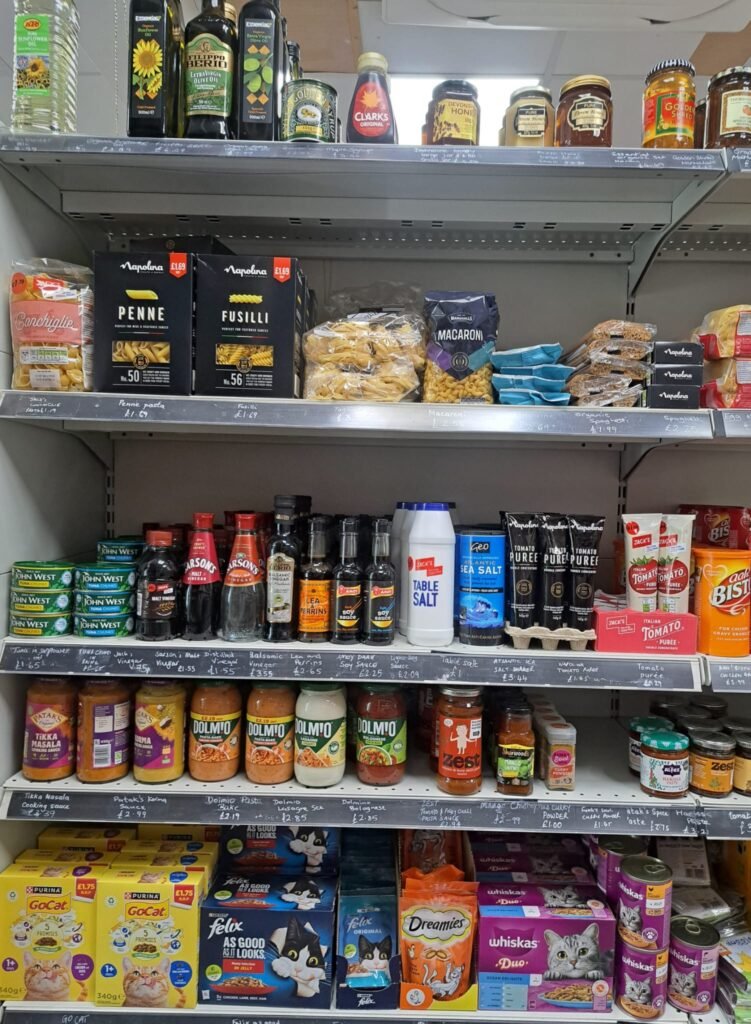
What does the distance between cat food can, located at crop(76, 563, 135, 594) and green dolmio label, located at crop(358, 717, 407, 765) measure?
675 mm

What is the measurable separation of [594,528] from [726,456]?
75 centimetres

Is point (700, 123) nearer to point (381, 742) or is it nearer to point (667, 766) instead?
point (667, 766)

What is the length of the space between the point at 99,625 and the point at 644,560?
51.8 inches

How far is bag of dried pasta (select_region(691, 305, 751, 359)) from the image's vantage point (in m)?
1.49

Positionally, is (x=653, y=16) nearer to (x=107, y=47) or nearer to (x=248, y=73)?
(x=248, y=73)

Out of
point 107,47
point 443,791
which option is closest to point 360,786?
point 443,791

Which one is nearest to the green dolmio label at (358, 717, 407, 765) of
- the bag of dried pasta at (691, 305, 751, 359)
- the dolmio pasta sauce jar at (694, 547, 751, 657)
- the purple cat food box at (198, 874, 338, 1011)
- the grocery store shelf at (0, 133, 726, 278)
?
the purple cat food box at (198, 874, 338, 1011)

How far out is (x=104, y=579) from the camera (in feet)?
5.00

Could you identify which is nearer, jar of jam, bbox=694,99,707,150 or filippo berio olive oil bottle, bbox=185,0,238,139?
filippo berio olive oil bottle, bbox=185,0,238,139

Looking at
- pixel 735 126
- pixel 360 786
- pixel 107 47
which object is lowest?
pixel 360 786

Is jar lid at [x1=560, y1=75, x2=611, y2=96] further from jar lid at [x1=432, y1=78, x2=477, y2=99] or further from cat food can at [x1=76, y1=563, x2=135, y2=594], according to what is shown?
cat food can at [x1=76, y1=563, x2=135, y2=594]

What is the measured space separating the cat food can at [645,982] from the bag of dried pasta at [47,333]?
1841mm

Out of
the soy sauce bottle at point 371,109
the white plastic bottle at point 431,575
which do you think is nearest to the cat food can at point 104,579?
the white plastic bottle at point 431,575

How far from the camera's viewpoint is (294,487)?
Answer: 6.51 ft
